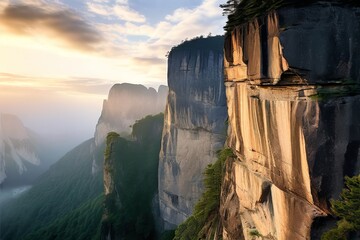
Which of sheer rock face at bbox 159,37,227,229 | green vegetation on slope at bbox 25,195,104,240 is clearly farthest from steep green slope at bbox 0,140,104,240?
sheer rock face at bbox 159,37,227,229

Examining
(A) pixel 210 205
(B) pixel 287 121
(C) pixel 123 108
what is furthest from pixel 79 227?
(B) pixel 287 121

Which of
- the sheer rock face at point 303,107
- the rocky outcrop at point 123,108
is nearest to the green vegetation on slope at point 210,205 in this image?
the sheer rock face at point 303,107

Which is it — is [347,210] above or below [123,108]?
above

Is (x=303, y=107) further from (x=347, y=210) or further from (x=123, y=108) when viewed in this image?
(x=123, y=108)

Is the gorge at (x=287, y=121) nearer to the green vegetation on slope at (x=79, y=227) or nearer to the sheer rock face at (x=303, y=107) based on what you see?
the sheer rock face at (x=303, y=107)

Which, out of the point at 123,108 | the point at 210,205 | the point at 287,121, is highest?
the point at 287,121

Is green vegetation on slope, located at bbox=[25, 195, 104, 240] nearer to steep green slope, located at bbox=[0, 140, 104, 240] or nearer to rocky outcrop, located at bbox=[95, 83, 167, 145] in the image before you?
steep green slope, located at bbox=[0, 140, 104, 240]
